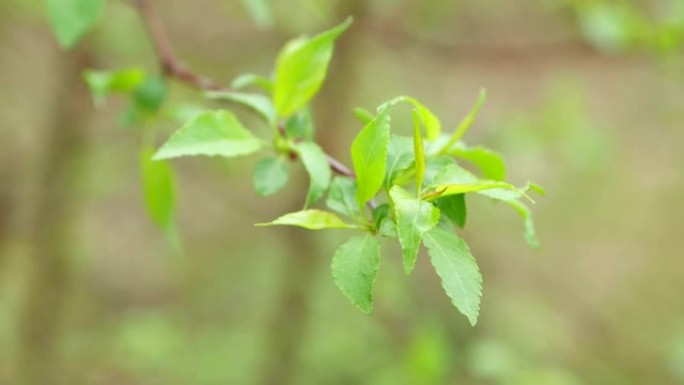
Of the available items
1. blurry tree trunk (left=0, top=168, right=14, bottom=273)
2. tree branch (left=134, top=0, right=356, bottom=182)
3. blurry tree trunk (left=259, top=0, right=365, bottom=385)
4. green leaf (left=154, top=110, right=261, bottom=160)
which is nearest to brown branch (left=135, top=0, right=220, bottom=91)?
tree branch (left=134, top=0, right=356, bottom=182)

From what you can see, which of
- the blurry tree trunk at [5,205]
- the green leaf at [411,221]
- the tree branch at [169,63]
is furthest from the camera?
the blurry tree trunk at [5,205]

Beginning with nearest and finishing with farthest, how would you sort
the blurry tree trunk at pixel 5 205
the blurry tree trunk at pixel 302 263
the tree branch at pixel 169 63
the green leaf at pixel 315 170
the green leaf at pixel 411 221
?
1. the green leaf at pixel 411 221
2. the green leaf at pixel 315 170
3. the tree branch at pixel 169 63
4. the blurry tree trunk at pixel 302 263
5. the blurry tree trunk at pixel 5 205

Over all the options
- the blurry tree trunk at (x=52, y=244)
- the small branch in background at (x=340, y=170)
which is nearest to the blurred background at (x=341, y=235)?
the blurry tree trunk at (x=52, y=244)

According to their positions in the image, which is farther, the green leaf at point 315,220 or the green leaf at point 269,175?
the green leaf at point 269,175

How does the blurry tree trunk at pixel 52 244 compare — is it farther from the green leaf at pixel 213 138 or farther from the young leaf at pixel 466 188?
the young leaf at pixel 466 188

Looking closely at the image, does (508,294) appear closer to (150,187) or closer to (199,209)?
(199,209)

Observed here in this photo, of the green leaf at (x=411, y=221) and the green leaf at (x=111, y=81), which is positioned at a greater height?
the green leaf at (x=411, y=221)

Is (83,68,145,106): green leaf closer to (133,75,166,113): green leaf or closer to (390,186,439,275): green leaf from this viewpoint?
(133,75,166,113): green leaf
